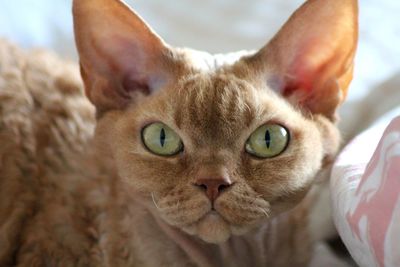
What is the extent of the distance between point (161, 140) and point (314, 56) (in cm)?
29

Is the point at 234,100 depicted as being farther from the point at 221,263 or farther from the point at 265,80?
the point at 221,263

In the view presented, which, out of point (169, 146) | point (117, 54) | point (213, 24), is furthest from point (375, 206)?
point (213, 24)

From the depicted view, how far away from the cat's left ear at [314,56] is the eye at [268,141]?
11 cm

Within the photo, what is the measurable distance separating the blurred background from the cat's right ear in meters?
0.57

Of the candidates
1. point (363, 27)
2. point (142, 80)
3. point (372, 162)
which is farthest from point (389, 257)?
point (363, 27)

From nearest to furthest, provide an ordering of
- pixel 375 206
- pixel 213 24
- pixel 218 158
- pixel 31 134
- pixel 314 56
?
pixel 375 206
pixel 218 158
pixel 314 56
pixel 31 134
pixel 213 24

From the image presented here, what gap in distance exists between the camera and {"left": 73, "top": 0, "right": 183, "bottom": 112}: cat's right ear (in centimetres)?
101

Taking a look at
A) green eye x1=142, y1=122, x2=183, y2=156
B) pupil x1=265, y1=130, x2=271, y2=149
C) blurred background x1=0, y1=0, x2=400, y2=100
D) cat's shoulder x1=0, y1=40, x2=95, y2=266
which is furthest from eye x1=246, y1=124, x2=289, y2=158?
blurred background x1=0, y1=0, x2=400, y2=100

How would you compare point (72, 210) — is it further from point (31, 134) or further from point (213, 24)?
point (213, 24)

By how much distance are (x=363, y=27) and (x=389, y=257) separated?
917mm

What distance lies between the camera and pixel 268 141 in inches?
Answer: 37.1

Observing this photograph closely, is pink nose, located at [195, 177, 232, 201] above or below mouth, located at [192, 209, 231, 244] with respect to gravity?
above

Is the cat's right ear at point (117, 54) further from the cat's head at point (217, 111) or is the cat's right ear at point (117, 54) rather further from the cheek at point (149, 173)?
the cheek at point (149, 173)

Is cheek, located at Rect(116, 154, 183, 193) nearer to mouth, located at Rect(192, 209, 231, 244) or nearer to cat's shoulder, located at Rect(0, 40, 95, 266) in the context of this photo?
mouth, located at Rect(192, 209, 231, 244)
